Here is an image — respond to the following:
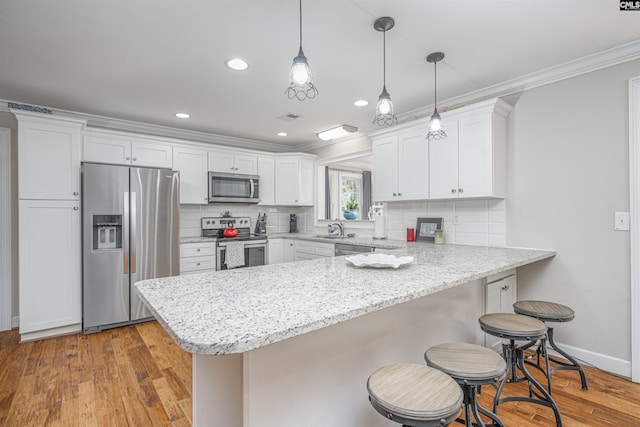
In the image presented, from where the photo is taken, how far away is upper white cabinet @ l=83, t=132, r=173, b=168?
345cm

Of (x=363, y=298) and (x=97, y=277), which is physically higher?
(x=363, y=298)

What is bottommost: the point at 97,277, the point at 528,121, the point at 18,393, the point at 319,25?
the point at 18,393

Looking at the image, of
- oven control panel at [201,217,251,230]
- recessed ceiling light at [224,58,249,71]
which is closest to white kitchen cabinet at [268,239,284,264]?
oven control panel at [201,217,251,230]

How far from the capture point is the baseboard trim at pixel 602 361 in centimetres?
228

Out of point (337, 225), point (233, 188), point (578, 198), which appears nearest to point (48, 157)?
point (233, 188)

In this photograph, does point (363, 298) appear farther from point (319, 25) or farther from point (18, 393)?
point (18, 393)

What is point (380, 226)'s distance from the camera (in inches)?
154

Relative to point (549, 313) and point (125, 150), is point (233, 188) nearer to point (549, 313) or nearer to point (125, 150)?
point (125, 150)

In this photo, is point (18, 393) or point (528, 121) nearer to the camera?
point (18, 393)

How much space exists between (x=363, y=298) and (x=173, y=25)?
6.68ft

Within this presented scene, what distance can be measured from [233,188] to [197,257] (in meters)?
1.10

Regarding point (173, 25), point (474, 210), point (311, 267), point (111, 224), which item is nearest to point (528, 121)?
point (474, 210)

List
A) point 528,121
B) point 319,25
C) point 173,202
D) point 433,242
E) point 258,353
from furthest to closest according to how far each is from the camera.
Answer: point 173,202
point 433,242
point 528,121
point 319,25
point 258,353

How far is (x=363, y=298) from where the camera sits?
115 centimetres
